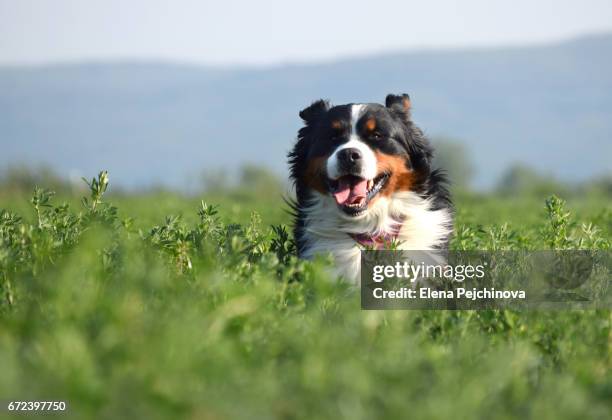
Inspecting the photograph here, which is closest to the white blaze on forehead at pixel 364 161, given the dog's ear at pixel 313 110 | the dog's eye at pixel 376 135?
the dog's eye at pixel 376 135

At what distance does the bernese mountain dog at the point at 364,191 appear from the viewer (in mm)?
6379

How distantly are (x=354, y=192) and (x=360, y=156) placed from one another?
35cm

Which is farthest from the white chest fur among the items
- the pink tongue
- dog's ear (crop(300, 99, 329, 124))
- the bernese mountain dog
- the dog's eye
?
dog's ear (crop(300, 99, 329, 124))

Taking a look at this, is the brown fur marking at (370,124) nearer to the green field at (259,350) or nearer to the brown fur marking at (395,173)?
the brown fur marking at (395,173)

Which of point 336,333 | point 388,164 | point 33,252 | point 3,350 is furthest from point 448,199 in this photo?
point 3,350

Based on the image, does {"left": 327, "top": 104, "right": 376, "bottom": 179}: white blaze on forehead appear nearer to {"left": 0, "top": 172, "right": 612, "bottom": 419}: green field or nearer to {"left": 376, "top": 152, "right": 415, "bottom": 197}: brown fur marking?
{"left": 376, "top": 152, "right": 415, "bottom": 197}: brown fur marking

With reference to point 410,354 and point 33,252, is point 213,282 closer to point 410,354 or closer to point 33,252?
point 410,354

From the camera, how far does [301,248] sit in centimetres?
673

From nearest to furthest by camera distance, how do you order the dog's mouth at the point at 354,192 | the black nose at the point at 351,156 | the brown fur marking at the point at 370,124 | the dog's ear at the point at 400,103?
→ the black nose at the point at 351,156
the dog's mouth at the point at 354,192
the brown fur marking at the point at 370,124
the dog's ear at the point at 400,103

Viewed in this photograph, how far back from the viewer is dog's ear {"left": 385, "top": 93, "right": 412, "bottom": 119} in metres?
7.08

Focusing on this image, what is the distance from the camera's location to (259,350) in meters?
3.74

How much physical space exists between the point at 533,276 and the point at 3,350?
347 cm

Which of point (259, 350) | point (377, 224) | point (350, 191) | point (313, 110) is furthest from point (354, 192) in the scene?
point (259, 350)

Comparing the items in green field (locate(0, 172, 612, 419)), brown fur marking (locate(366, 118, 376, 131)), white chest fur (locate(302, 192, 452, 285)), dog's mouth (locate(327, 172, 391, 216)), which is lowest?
green field (locate(0, 172, 612, 419))
